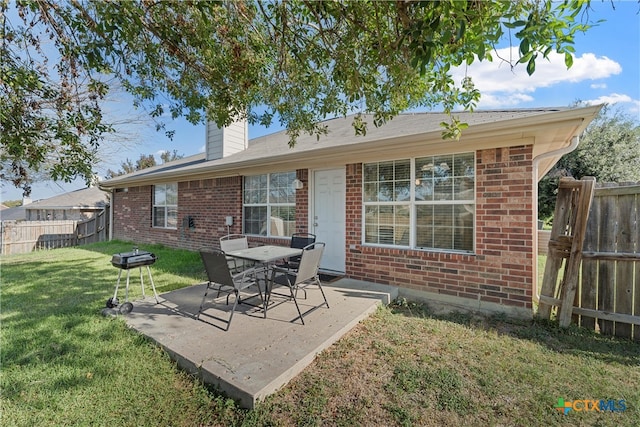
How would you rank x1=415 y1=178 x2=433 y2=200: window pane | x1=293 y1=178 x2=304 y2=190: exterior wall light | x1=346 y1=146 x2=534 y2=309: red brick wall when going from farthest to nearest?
x1=293 y1=178 x2=304 y2=190: exterior wall light, x1=415 y1=178 x2=433 y2=200: window pane, x1=346 y1=146 x2=534 y2=309: red brick wall

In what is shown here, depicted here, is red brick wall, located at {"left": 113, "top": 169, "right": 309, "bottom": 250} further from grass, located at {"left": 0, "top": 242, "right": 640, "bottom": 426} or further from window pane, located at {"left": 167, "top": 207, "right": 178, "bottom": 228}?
grass, located at {"left": 0, "top": 242, "right": 640, "bottom": 426}

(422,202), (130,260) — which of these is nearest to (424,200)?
(422,202)

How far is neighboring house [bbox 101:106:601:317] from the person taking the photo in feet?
14.0

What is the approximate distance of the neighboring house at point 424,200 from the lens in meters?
4.27

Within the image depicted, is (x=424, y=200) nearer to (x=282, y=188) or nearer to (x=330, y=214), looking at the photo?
(x=330, y=214)

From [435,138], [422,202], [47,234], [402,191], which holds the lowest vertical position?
[47,234]

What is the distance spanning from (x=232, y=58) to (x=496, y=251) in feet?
15.4

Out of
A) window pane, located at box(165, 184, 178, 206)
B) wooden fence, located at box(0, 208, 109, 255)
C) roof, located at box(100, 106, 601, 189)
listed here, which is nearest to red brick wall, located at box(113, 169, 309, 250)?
window pane, located at box(165, 184, 178, 206)

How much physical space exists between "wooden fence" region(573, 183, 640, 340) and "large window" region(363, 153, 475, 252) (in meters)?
1.48

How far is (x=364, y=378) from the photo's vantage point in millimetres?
2779

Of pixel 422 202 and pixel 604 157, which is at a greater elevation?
pixel 604 157

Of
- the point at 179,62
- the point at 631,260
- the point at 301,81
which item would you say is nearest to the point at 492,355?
the point at 631,260

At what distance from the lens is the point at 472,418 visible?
7.54ft

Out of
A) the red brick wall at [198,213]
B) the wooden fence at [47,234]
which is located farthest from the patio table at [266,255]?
the wooden fence at [47,234]
